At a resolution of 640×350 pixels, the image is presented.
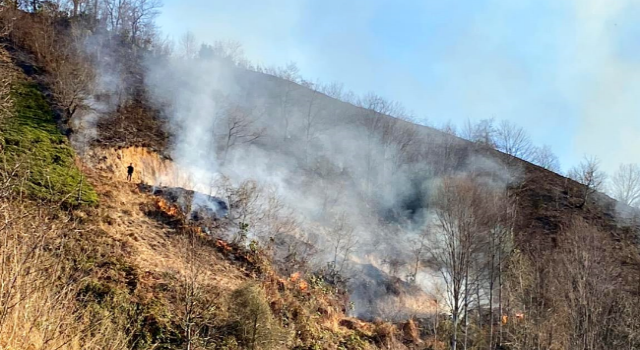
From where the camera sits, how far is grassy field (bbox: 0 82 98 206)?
11.8 m

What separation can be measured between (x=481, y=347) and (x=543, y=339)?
7.54 feet

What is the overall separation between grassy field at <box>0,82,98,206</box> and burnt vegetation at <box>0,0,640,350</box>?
0.08 meters

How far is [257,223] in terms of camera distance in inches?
648

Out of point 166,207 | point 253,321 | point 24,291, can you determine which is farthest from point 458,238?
point 24,291

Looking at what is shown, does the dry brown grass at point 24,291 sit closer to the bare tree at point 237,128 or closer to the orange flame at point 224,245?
the orange flame at point 224,245

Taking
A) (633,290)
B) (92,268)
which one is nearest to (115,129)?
(92,268)

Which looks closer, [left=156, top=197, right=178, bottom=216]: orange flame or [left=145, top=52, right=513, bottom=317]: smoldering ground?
[left=156, top=197, right=178, bottom=216]: orange flame

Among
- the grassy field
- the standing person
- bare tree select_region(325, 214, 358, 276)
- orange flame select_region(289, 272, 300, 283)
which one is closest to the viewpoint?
the grassy field

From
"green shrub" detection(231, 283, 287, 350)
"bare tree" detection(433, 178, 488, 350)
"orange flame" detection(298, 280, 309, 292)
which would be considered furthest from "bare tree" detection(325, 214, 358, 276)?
"green shrub" detection(231, 283, 287, 350)

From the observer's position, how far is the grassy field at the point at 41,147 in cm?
1184

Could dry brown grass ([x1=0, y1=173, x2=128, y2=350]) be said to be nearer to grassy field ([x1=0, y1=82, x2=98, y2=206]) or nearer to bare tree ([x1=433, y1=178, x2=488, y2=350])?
grassy field ([x1=0, y1=82, x2=98, y2=206])

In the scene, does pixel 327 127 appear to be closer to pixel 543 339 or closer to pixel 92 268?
pixel 543 339

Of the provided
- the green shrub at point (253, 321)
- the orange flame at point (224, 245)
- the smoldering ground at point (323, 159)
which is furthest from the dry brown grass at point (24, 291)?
the smoldering ground at point (323, 159)

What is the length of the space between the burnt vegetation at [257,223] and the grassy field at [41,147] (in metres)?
0.08
